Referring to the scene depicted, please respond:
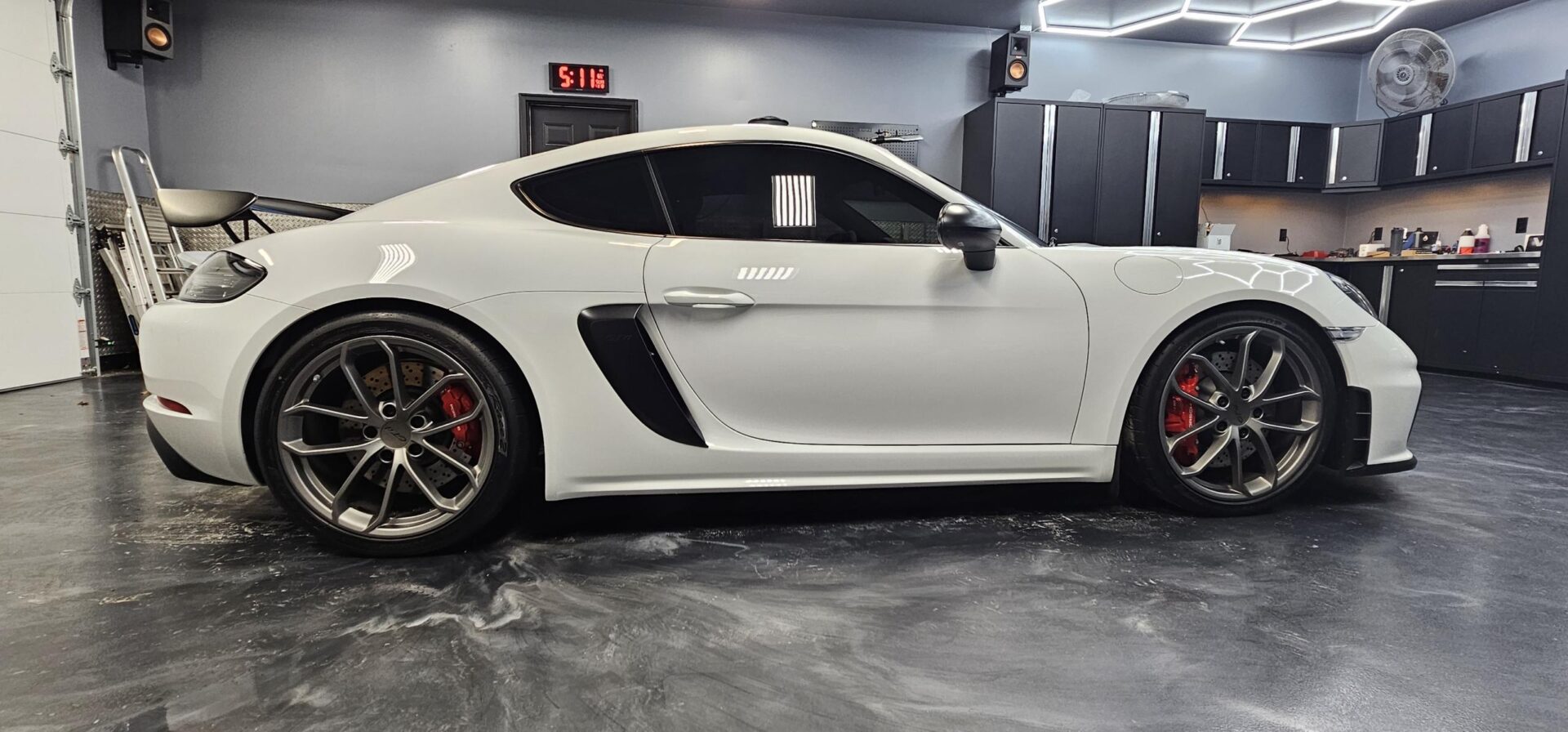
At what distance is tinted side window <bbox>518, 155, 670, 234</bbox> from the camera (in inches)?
72.7

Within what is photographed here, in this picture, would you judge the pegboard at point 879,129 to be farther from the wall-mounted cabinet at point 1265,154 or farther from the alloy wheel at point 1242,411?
the alloy wheel at point 1242,411

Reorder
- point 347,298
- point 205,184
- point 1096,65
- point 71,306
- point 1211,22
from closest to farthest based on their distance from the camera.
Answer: point 347,298 → point 71,306 → point 205,184 → point 1211,22 → point 1096,65

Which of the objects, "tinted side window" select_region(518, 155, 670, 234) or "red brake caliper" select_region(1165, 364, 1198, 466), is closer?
"tinted side window" select_region(518, 155, 670, 234)

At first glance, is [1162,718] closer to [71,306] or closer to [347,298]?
[347,298]

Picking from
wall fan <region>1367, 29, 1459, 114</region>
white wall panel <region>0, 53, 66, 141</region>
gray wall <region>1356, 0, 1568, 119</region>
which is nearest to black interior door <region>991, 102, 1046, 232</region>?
wall fan <region>1367, 29, 1459, 114</region>

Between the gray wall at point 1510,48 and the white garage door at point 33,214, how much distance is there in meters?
12.1

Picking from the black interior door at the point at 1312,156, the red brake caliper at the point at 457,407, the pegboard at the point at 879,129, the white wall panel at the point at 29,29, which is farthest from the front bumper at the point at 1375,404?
the white wall panel at the point at 29,29

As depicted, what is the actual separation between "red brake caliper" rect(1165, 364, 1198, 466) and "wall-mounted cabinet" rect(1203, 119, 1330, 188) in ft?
22.2

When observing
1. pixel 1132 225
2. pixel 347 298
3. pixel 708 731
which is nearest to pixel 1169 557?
pixel 708 731

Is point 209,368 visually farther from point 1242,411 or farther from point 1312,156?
point 1312,156

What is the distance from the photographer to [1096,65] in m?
7.65

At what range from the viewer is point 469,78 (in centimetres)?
659

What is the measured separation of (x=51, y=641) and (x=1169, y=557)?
2.42m

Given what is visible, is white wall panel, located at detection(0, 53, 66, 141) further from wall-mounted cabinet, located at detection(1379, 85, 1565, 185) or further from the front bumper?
wall-mounted cabinet, located at detection(1379, 85, 1565, 185)
